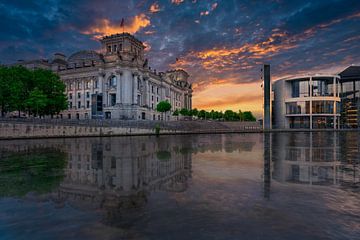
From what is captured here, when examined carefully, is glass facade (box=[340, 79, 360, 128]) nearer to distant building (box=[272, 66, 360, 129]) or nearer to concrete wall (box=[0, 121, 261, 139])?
distant building (box=[272, 66, 360, 129])

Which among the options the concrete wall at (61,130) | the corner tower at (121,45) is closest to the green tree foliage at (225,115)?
the corner tower at (121,45)

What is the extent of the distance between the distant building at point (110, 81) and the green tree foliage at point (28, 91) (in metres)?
22.5

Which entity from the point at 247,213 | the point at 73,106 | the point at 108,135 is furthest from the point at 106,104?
the point at 247,213

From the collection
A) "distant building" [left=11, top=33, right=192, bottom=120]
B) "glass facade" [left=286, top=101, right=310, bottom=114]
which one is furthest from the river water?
"glass facade" [left=286, top=101, right=310, bottom=114]

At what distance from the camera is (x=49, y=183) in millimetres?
9594

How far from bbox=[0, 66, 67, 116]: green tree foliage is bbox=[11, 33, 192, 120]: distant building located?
2251 cm

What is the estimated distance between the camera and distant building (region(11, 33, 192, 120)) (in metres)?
80.9

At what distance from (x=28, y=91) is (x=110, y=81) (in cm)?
3376

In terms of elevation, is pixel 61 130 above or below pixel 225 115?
below

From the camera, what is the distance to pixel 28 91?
175 ft

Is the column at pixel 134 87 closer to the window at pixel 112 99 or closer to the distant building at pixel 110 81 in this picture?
the distant building at pixel 110 81

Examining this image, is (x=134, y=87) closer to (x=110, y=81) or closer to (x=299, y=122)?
(x=110, y=81)

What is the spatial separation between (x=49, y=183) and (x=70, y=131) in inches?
1588

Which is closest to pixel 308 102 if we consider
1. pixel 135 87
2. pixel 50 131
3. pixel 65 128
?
pixel 135 87
